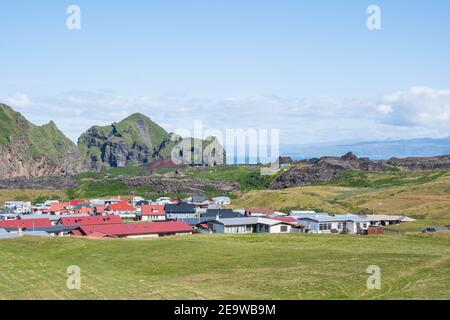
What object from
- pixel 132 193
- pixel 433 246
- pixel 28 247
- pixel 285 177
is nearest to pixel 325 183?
pixel 285 177

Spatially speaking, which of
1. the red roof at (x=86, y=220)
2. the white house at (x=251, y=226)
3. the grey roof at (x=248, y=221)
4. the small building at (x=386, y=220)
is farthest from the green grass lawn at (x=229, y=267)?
the red roof at (x=86, y=220)

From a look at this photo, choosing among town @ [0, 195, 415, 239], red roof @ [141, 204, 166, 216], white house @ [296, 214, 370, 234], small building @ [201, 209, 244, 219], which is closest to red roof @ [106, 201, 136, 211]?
red roof @ [141, 204, 166, 216]

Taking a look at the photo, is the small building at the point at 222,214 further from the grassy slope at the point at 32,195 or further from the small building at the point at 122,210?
the grassy slope at the point at 32,195

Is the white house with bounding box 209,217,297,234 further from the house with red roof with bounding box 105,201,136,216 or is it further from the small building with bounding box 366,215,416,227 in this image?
the house with red roof with bounding box 105,201,136,216

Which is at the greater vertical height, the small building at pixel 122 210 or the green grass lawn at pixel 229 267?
the green grass lawn at pixel 229 267

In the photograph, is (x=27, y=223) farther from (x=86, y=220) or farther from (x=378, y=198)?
(x=378, y=198)

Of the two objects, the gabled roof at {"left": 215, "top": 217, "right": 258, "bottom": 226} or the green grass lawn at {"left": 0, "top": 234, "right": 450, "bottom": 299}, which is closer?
the green grass lawn at {"left": 0, "top": 234, "right": 450, "bottom": 299}
